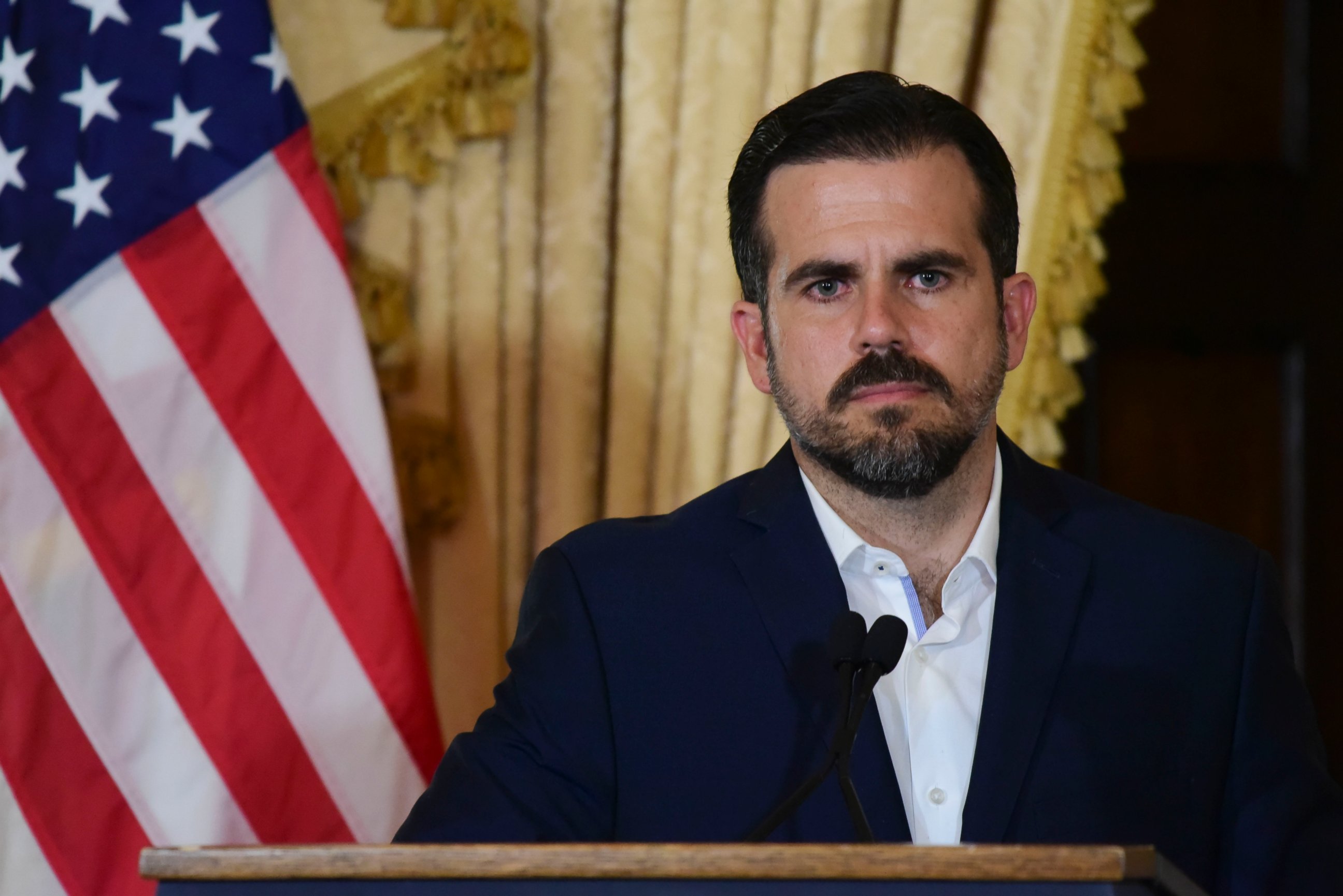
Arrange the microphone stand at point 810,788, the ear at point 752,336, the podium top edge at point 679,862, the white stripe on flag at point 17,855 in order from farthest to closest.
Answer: the white stripe on flag at point 17,855
the ear at point 752,336
the microphone stand at point 810,788
the podium top edge at point 679,862

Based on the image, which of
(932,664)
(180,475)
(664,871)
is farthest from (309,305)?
(664,871)

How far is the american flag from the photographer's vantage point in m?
2.26

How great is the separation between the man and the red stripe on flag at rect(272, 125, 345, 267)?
758mm

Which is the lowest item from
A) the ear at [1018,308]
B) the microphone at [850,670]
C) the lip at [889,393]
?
the microphone at [850,670]

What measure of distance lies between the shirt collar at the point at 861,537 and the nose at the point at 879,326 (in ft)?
0.77

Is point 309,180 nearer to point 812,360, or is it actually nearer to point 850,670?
point 812,360

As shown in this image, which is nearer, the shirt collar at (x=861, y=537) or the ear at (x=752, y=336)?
the shirt collar at (x=861, y=537)

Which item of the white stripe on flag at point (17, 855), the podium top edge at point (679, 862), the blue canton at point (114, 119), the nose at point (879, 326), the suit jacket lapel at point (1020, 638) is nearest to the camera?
the podium top edge at point (679, 862)

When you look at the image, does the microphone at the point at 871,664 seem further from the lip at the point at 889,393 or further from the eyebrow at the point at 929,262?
the eyebrow at the point at 929,262

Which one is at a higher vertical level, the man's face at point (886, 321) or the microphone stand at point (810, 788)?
the man's face at point (886, 321)

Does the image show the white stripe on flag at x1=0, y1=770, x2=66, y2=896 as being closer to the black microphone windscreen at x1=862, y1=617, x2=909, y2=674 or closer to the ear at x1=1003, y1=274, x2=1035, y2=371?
the black microphone windscreen at x1=862, y1=617, x2=909, y2=674

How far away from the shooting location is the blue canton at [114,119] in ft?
7.59

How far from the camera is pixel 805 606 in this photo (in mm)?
1836

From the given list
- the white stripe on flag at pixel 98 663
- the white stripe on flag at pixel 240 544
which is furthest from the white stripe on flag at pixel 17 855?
the white stripe on flag at pixel 240 544
